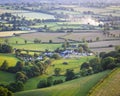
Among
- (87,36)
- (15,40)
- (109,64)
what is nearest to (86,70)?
(109,64)

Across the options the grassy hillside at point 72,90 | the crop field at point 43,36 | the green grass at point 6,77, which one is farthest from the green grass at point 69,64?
the crop field at point 43,36

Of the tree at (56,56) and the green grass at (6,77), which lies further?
the tree at (56,56)

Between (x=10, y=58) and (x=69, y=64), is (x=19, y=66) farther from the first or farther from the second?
(x=10, y=58)

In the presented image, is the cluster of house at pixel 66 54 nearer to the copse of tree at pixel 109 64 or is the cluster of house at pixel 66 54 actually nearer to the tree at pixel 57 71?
the tree at pixel 57 71

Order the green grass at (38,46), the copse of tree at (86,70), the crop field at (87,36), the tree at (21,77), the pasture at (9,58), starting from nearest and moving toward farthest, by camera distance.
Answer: the copse of tree at (86,70) → the tree at (21,77) → the pasture at (9,58) → the green grass at (38,46) → the crop field at (87,36)

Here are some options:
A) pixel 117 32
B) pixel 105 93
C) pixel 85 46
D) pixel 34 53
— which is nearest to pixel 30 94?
pixel 105 93

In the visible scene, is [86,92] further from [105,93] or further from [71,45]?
[71,45]

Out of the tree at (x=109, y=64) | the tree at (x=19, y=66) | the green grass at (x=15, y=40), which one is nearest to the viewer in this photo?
the tree at (x=109, y=64)

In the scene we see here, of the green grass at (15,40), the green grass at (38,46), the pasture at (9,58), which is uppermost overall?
the green grass at (15,40)

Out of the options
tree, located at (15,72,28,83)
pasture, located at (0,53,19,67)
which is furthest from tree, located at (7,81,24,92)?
pasture, located at (0,53,19,67)
